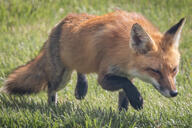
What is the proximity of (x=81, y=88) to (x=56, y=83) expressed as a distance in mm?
489

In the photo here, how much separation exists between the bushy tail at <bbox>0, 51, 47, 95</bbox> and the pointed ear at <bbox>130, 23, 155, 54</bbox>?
78.3 inches

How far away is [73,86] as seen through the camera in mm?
7703

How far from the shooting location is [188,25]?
10320 millimetres

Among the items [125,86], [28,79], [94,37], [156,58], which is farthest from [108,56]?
[28,79]

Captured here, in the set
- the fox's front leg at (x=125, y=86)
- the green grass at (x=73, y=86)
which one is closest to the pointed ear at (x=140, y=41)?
the fox's front leg at (x=125, y=86)

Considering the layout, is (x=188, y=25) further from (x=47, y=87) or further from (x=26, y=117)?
(x=26, y=117)

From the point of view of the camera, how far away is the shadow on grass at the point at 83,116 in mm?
4973

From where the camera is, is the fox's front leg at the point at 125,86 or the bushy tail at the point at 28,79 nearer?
the fox's front leg at the point at 125,86

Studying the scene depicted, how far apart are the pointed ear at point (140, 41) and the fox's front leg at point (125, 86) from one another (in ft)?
1.69

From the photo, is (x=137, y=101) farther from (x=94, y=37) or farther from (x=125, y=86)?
(x=94, y=37)

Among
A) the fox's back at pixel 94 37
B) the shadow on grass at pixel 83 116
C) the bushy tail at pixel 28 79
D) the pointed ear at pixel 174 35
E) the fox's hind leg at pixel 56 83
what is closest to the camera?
the shadow on grass at pixel 83 116

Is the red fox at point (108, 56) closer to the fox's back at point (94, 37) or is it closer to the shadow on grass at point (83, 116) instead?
the fox's back at point (94, 37)

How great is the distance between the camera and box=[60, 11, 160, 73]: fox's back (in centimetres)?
598

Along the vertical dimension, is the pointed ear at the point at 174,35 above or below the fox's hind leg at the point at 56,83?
above
